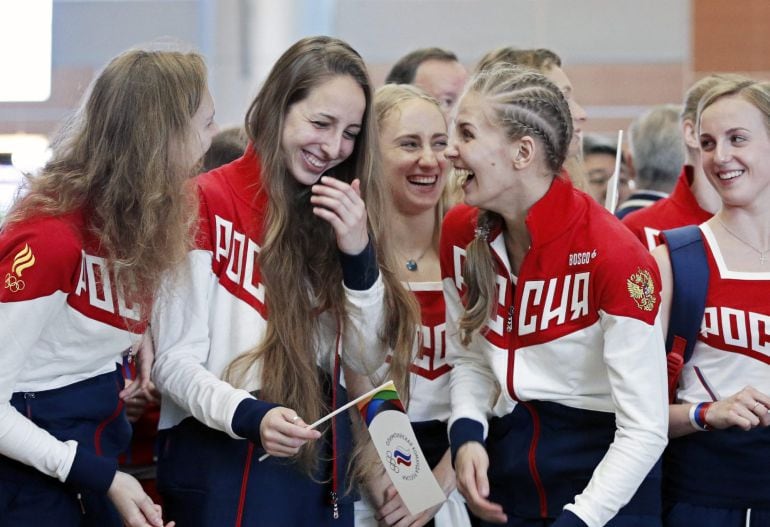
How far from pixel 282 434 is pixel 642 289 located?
2.48ft

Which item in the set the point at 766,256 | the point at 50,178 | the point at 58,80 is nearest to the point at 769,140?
the point at 766,256

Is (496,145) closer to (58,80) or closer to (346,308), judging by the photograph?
(346,308)

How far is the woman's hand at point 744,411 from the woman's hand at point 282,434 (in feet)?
2.74

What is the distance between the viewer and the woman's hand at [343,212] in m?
2.14

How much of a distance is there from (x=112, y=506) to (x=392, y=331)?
68 centimetres

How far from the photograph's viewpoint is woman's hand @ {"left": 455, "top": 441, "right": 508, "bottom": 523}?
216 cm

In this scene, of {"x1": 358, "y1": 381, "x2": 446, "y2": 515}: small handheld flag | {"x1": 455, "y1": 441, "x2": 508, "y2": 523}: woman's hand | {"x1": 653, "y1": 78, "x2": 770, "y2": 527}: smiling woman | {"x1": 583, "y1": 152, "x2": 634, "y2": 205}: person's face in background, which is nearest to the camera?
Result: {"x1": 358, "y1": 381, "x2": 446, "y2": 515}: small handheld flag

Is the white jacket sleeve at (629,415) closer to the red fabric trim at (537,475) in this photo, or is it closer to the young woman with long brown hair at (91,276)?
the red fabric trim at (537,475)

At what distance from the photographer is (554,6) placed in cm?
721

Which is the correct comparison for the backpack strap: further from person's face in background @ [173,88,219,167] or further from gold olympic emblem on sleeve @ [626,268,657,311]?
person's face in background @ [173,88,219,167]

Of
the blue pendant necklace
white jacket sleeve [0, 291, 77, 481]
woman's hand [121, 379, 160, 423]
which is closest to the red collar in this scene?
the blue pendant necklace

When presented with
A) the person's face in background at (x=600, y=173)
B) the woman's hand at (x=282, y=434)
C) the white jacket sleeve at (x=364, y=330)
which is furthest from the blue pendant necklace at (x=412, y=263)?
the person's face in background at (x=600, y=173)

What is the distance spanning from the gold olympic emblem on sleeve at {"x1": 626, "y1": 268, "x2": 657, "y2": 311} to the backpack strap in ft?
0.71

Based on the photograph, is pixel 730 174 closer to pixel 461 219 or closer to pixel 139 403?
pixel 461 219
